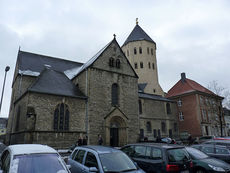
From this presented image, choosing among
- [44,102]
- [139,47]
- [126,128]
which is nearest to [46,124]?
Answer: [44,102]

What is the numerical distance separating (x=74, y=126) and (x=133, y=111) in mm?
8050

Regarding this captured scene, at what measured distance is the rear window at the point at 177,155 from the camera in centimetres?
684

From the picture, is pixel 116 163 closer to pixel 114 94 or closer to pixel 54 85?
pixel 54 85

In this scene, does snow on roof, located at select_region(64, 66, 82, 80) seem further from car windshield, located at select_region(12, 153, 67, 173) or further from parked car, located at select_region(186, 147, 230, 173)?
car windshield, located at select_region(12, 153, 67, 173)

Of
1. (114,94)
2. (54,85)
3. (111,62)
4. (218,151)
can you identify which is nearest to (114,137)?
(114,94)

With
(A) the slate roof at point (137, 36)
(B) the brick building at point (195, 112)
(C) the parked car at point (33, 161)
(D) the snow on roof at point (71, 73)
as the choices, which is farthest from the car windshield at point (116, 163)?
(A) the slate roof at point (137, 36)

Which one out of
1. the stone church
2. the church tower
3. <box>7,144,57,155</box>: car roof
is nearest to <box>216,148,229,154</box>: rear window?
<box>7,144,57,155</box>: car roof

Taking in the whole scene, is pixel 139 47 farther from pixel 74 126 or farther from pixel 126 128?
pixel 74 126

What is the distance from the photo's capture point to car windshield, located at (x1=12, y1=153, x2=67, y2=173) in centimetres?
438

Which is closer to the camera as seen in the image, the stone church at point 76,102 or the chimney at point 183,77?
the stone church at point 76,102

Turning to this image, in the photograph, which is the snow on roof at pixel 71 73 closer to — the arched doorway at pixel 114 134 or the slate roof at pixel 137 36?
the arched doorway at pixel 114 134

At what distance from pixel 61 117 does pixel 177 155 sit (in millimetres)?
13783

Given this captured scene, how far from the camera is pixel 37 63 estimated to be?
88.2 feet

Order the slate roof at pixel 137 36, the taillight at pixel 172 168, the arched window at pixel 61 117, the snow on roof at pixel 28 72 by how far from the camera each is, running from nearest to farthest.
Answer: the taillight at pixel 172 168, the arched window at pixel 61 117, the snow on roof at pixel 28 72, the slate roof at pixel 137 36
